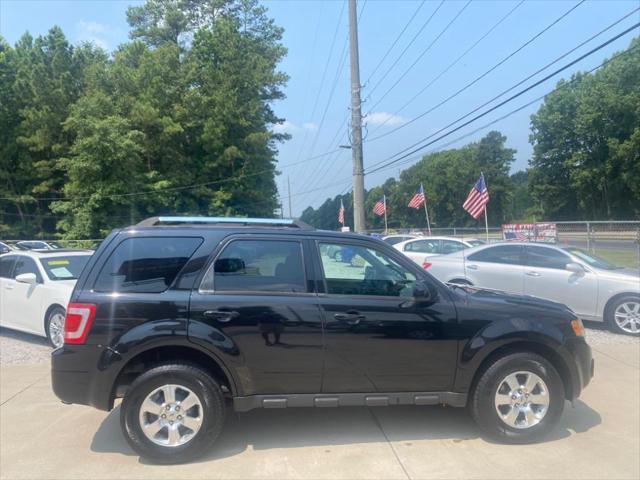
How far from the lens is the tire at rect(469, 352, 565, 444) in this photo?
4.03 metres

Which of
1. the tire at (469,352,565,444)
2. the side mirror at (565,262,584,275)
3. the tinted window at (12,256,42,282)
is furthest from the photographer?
the side mirror at (565,262,584,275)

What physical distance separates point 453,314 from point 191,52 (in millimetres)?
49256

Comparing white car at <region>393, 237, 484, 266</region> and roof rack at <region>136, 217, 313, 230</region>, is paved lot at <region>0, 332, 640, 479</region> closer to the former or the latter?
roof rack at <region>136, 217, 313, 230</region>

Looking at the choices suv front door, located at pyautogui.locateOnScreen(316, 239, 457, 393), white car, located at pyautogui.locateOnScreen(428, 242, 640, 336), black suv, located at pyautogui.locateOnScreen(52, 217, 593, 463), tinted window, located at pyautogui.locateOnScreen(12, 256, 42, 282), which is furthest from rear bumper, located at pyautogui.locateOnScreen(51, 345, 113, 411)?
white car, located at pyautogui.locateOnScreen(428, 242, 640, 336)

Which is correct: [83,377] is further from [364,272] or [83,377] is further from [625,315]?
[625,315]

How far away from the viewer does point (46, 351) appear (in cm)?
741

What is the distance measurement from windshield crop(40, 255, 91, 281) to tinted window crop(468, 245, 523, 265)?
7041 millimetres

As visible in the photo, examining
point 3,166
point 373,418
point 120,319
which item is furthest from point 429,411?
point 3,166

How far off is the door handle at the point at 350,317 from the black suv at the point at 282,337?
11 mm

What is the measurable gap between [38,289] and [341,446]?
575 centimetres

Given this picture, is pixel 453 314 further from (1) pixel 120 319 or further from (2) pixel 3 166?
(2) pixel 3 166

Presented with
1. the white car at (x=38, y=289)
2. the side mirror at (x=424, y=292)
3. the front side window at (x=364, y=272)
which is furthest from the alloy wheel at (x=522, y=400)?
the white car at (x=38, y=289)

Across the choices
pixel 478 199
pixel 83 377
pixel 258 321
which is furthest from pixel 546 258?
pixel 478 199

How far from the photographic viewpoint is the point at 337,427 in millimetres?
4410
